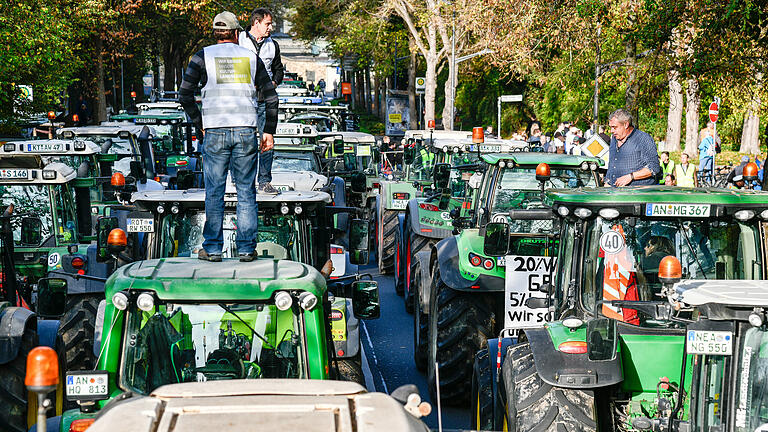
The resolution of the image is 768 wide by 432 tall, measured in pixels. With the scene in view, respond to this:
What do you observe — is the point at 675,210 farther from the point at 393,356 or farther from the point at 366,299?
the point at 393,356

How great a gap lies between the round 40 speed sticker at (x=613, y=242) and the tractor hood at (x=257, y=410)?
9.69 ft

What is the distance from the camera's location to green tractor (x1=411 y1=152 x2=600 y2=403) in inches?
379

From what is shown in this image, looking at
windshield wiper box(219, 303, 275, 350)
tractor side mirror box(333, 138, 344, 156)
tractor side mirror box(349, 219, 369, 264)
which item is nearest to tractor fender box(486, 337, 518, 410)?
windshield wiper box(219, 303, 275, 350)

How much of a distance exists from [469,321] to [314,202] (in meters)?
2.02

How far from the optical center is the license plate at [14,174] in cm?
1225

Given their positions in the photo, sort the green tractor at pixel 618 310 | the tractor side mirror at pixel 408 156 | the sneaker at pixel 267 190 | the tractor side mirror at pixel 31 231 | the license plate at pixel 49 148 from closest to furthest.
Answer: the green tractor at pixel 618 310 → the sneaker at pixel 267 190 → the tractor side mirror at pixel 31 231 → the license plate at pixel 49 148 → the tractor side mirror at pixel 408 156

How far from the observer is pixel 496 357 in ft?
23.7

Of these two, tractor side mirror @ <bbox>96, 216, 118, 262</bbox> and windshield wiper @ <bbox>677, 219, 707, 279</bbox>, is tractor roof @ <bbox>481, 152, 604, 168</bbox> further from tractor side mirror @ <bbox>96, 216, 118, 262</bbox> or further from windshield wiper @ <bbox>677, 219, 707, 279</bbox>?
windshield wiper @ <bbox>677, 219, 707, 279</bbox>

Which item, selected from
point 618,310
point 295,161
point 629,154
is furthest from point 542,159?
point 295,161

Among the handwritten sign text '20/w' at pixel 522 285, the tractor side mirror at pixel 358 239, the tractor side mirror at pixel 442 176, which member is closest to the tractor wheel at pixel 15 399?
the tractor side mirror at pixel 358 239

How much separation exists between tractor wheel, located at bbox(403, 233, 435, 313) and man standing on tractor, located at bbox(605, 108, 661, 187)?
3733 millimetres

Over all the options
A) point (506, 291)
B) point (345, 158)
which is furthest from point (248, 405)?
point (345, 158)

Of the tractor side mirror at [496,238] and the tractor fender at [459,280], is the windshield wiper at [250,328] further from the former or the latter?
the tractor fender at [459,280]

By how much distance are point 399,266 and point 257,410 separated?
12.3 meters
